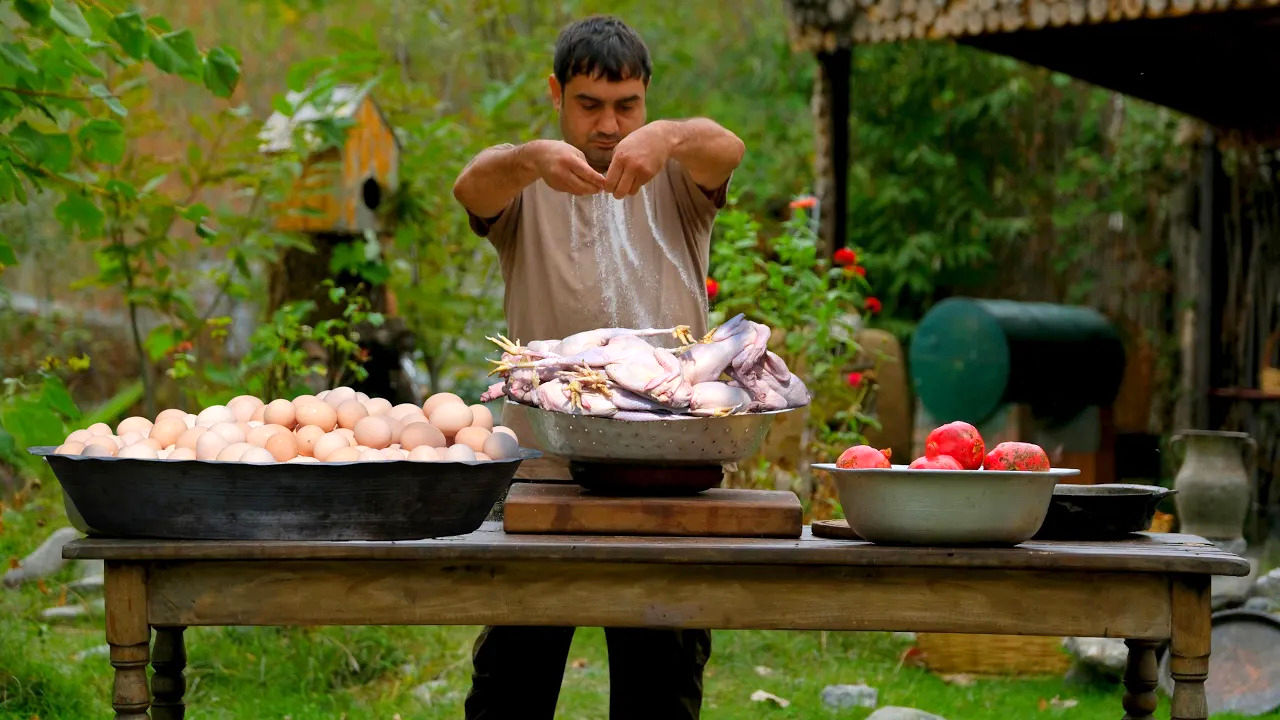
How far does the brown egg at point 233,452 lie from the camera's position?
95.1 inches

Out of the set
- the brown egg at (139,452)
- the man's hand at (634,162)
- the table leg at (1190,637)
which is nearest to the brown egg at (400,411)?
the brown egg at (139,452)

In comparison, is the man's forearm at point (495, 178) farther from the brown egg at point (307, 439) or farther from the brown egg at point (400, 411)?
the brown egg at point (307, 439)

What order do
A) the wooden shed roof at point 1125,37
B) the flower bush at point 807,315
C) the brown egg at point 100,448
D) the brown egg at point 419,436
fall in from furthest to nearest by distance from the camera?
1. the wooden shed roof at point 1125,37
2. the flower bush at point 807,315
3. the brown egg at point 419,436
4. the brown egg at point 100,448

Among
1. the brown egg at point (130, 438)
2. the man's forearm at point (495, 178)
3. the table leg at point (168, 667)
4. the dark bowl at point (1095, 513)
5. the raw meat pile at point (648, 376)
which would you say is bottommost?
the table leg at point (168, 667)

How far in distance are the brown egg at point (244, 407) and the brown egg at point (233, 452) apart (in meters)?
0.23

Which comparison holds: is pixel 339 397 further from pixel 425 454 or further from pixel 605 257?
pixel 605 257

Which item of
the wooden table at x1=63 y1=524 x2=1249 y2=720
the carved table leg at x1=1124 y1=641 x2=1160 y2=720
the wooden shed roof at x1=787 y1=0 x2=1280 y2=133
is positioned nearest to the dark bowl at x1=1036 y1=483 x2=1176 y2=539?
the wooden table at x1=63 y1=524 x2=1249 y2=720

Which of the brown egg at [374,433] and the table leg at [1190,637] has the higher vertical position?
the brown egg at [374,433]

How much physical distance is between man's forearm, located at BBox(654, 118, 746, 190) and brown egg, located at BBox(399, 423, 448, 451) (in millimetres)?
713

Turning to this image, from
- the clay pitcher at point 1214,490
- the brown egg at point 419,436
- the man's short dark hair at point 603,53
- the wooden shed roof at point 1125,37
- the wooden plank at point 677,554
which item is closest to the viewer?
the wooden plank at point 677,554

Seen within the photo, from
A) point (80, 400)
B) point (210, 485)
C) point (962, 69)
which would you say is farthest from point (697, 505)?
point (962, 69)

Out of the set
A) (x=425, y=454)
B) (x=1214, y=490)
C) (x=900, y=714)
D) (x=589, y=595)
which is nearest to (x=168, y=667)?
(x=425, y=454)

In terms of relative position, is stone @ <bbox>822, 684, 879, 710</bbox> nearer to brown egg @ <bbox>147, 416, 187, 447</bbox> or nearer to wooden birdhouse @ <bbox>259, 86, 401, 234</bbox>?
brown egg @ <bbox>147, 416, 187, 447</bbox>

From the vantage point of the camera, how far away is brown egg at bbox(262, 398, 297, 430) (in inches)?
103
